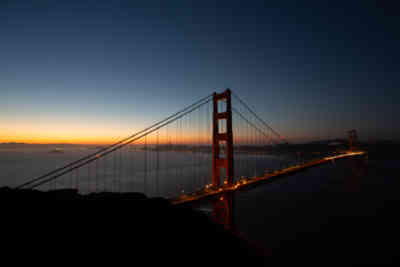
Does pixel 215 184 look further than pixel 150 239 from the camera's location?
Yes

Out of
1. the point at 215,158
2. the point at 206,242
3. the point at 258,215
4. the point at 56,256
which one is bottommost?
the point at 258,215

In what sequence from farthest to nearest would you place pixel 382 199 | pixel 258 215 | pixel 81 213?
1. pixel 382 199
2. pixel 258 215
3. pixel 81 213

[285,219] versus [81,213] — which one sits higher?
[81,213]

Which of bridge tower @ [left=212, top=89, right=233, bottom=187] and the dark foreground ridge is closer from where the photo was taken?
the dark foreground ridge

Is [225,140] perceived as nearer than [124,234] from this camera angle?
No

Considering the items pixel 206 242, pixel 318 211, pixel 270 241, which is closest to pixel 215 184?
pixel 206 242

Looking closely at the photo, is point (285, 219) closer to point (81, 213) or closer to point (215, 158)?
point (215, 158)

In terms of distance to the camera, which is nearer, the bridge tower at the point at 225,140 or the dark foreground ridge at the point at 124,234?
the dark foreground ridge at the point at 124,234

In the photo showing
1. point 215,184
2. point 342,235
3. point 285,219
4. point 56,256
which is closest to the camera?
point 56,256
